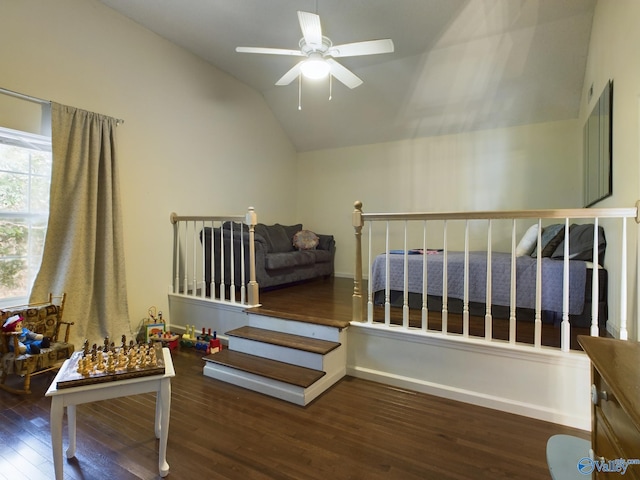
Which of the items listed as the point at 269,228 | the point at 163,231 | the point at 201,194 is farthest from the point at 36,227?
the point at 269,228

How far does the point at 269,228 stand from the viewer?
513 centimetres

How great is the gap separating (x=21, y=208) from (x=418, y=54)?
14.2 feet

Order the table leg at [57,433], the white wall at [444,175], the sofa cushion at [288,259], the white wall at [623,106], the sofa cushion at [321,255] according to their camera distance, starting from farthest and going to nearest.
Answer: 1. the sofa cushion at [321,255]
2. the white wall at [444,175]
3. the sofa cushion at [288,259]
4. the white wall at [623,106]
5. the table leg at [57,433]

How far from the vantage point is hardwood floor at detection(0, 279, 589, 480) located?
5.53 ft

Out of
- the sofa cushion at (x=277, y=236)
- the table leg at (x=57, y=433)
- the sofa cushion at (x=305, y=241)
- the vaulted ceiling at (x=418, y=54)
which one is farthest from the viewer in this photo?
the sofa cushion at (x=305, y=241)

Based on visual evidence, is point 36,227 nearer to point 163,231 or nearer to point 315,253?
point 163,231

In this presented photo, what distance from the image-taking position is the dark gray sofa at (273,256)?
4113 millimetres

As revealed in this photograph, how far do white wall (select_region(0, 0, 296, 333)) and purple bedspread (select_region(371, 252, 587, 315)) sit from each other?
2.46 meters

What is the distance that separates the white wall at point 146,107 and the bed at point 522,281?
8.19 feet

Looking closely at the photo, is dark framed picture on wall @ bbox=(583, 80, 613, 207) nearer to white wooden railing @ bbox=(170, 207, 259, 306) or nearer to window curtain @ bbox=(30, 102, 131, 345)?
white wooden railing @ bbox=(170, 207, 259, 306)

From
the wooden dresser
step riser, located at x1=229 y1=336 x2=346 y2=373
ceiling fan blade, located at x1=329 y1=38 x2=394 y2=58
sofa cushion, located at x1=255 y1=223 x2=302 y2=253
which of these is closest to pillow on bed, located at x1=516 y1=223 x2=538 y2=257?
step riser, located at x1=229 y1=336 x2=346 y2=373

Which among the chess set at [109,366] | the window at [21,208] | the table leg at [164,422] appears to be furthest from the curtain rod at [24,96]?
the table leg at [164,422]

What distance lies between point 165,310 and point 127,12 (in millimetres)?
3148

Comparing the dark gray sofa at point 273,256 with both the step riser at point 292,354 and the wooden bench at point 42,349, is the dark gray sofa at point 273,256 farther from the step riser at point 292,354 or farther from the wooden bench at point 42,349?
the wooden bench at point 42,349
